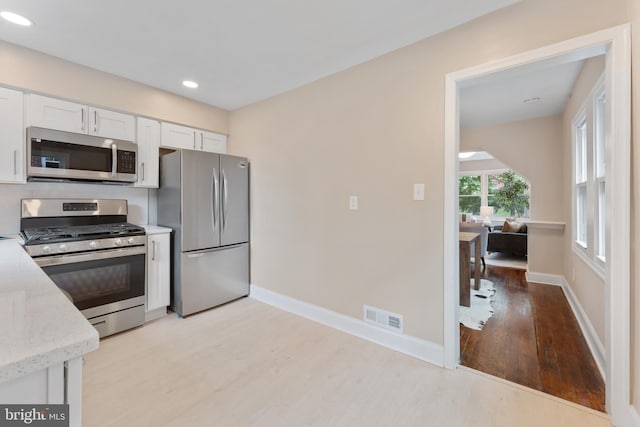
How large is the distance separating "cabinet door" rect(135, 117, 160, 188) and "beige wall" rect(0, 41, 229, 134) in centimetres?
11

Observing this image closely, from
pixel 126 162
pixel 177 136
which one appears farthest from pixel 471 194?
pixel 126 162

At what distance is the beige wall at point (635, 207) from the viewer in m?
1.40

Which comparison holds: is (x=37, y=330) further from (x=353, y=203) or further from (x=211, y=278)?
(x=211, y=278)

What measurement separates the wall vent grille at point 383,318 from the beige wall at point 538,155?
11.3 ft

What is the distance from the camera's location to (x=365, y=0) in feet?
5.81

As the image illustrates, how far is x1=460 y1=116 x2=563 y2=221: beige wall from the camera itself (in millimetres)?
4223

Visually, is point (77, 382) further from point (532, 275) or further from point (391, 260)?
point (532, 275)

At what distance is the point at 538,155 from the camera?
4.36m

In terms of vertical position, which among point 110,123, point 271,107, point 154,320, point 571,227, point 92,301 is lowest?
point 154,320

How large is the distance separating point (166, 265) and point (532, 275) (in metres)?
4.97

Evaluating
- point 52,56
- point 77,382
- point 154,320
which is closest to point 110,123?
point 52,56

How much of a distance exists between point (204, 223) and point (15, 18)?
199cm

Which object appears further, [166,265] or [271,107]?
[271,107]

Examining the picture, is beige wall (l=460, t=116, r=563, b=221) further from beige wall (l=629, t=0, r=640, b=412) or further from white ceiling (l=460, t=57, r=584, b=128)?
beige wall (l=629, t=0, r=640, b=412)
